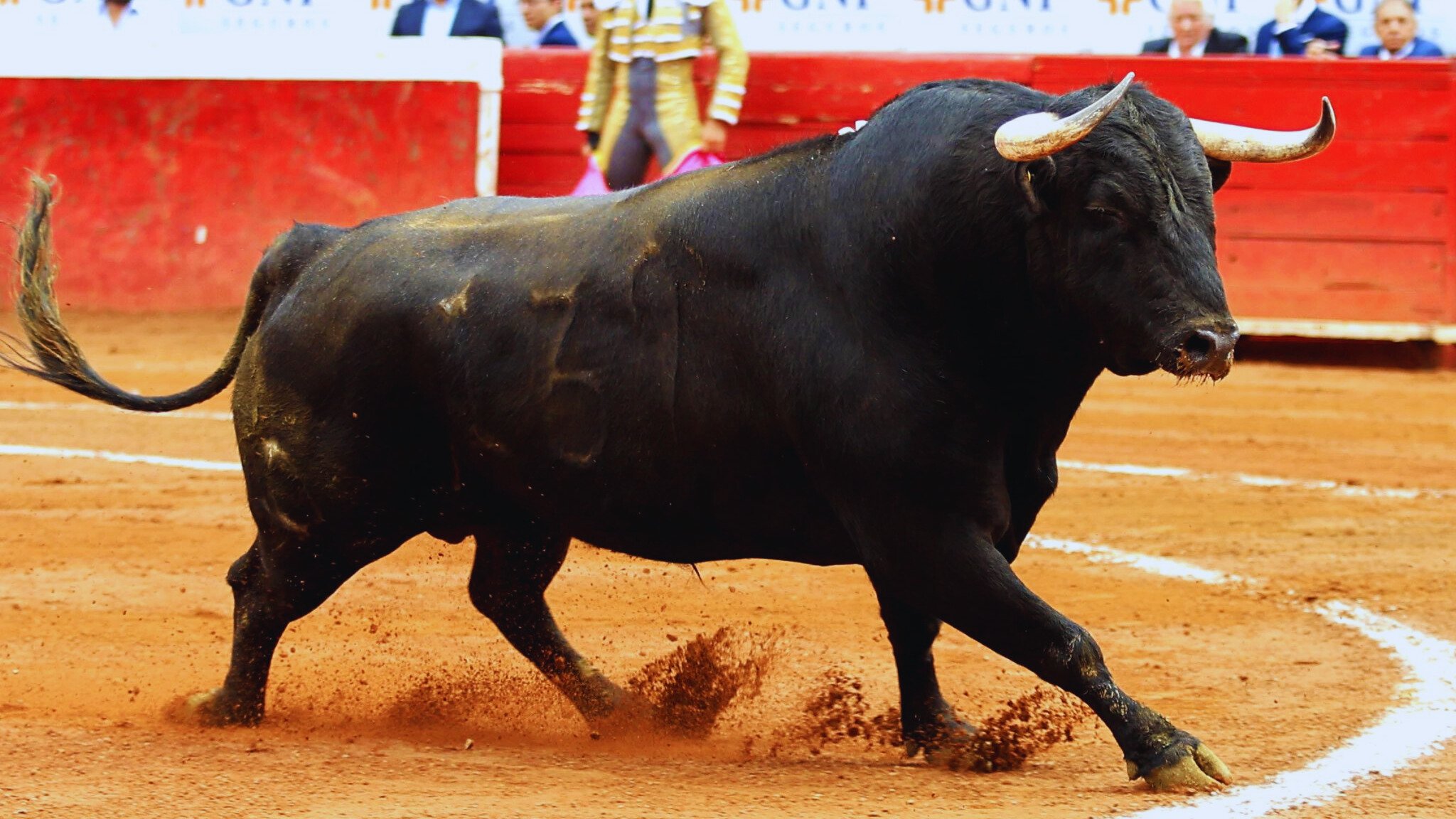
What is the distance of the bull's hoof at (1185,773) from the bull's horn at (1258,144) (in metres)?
1.05

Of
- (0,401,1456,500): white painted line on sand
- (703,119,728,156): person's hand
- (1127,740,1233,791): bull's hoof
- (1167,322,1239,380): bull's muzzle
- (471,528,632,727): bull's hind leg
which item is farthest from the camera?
(703,119,728,156): person's hand

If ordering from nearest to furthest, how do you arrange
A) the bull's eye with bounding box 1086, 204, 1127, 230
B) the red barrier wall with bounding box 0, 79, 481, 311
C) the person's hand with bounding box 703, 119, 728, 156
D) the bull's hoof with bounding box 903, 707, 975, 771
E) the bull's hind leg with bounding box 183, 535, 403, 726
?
the bull's eye with bounding box 1086, 204, 1127, 230 < the bull's hoof with bounding box 903, 707, 975, 771 < the bull's hind leg with bounding box 183, 535, 403, 726 < the person's hand with bounding box 703, 119, 728, 156 < the red barrier wall with bounding box 0, 79, 481, 311

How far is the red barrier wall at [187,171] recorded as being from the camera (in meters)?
10.9

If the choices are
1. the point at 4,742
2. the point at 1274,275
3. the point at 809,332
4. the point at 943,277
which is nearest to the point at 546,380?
the point at 809,332

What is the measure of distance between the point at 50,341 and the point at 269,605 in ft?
3.11

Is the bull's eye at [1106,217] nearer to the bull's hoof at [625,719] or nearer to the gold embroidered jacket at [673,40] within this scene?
the bull's hoof at [625,719]

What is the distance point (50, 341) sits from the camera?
15.2 ft

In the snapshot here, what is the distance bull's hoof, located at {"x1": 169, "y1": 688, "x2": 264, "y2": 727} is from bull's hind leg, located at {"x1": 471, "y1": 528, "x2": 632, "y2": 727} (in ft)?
1.93

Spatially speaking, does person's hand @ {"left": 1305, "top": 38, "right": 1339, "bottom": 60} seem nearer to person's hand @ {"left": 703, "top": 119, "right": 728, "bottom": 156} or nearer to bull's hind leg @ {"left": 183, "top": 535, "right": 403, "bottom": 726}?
person's hand @ {"left": 703, "top": 119, "right": 728, "bottom": 156}

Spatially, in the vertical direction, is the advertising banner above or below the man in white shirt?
above

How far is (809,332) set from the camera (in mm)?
3621

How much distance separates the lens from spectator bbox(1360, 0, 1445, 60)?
9.73m

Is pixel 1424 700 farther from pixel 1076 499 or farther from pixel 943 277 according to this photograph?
pixel 1076 499

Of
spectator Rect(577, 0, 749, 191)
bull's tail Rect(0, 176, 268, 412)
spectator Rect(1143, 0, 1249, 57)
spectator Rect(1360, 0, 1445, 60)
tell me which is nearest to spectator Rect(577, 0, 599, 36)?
spectator Rect(577, 0, 749, 191)
